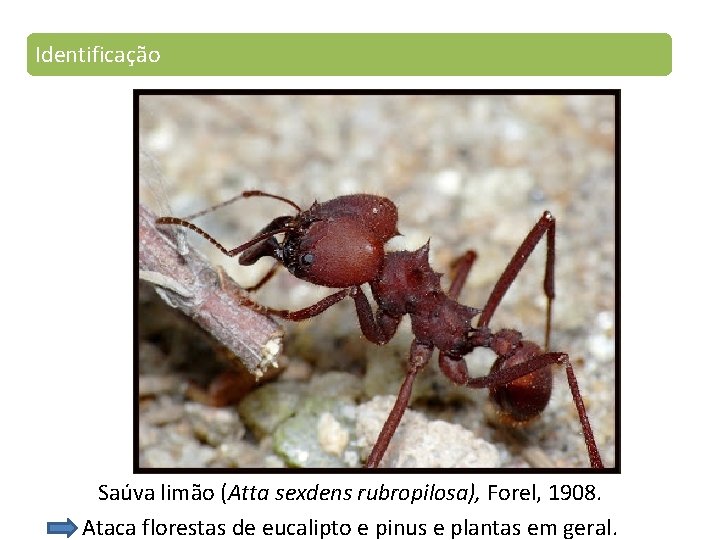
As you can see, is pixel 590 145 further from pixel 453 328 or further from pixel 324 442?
pixel 324 442

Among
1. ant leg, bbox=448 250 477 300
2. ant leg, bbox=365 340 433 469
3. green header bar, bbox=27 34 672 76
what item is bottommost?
ant leg, bbox=365 340 433 469

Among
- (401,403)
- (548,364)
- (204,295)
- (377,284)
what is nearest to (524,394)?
(548,364)

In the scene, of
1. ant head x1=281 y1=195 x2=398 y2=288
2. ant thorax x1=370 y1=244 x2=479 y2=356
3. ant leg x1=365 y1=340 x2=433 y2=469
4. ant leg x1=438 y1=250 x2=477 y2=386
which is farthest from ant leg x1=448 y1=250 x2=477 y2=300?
ant head x1=281 y1=195 x2=398 y2=288

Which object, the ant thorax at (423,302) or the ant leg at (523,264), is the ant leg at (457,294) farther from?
the ant leg at (523,264)

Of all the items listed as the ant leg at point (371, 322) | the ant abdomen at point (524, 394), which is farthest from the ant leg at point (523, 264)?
the ant leg at point (371, 322)
